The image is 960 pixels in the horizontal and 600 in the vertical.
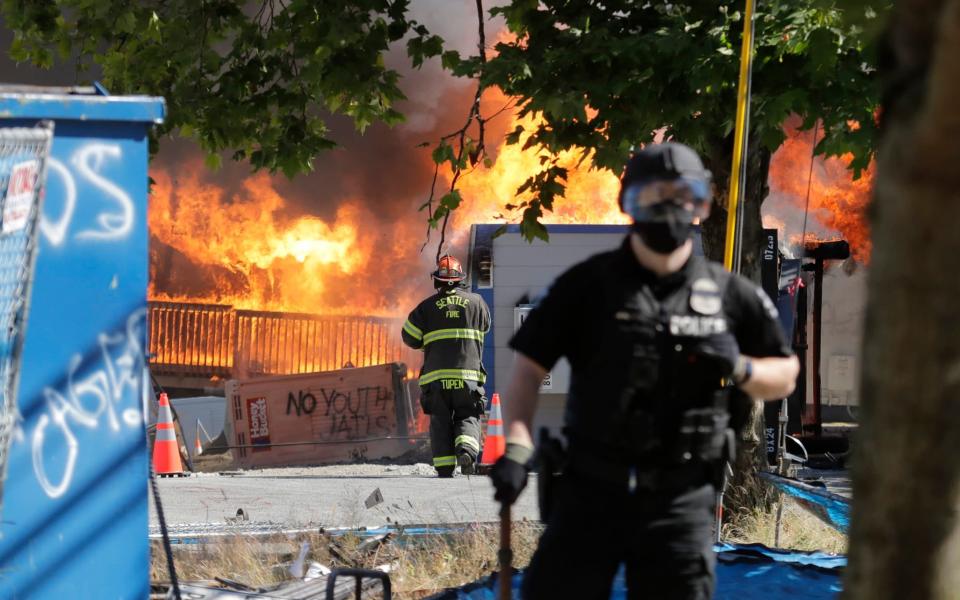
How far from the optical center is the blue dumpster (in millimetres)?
4309

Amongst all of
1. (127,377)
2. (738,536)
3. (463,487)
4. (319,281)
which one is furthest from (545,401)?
(319,281)

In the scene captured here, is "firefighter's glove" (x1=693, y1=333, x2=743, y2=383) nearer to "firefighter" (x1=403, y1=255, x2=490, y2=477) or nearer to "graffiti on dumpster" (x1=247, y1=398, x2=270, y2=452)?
"firefighter" (x1=403, y1=255, x2=490, y2=477)

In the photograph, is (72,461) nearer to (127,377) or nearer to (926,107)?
(127,377)

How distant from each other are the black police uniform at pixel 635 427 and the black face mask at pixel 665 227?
0.11 metres

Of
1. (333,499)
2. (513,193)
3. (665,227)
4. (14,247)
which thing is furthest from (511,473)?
(513,193)

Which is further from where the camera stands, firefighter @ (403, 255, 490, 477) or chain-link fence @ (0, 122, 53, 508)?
firefighter @ (403, 255, 490, 477)

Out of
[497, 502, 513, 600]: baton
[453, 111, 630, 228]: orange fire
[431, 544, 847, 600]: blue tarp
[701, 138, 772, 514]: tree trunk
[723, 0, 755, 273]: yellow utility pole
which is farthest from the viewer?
[453, 111, 630, 228]: orange fire

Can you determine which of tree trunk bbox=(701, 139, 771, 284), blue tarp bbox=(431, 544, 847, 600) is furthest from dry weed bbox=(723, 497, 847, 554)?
tree trunk bbox=(701, 139, 771, 284)

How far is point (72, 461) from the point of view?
436 centimetres

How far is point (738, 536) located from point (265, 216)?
22.1 m

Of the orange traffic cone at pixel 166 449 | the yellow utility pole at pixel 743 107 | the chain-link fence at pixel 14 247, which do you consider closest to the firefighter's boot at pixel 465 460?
the orange traffic cone at pixel 166 449

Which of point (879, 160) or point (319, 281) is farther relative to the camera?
point (319, 281)

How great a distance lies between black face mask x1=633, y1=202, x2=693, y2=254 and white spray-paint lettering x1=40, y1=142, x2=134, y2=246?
197cm

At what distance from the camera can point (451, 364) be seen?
36.1ft
